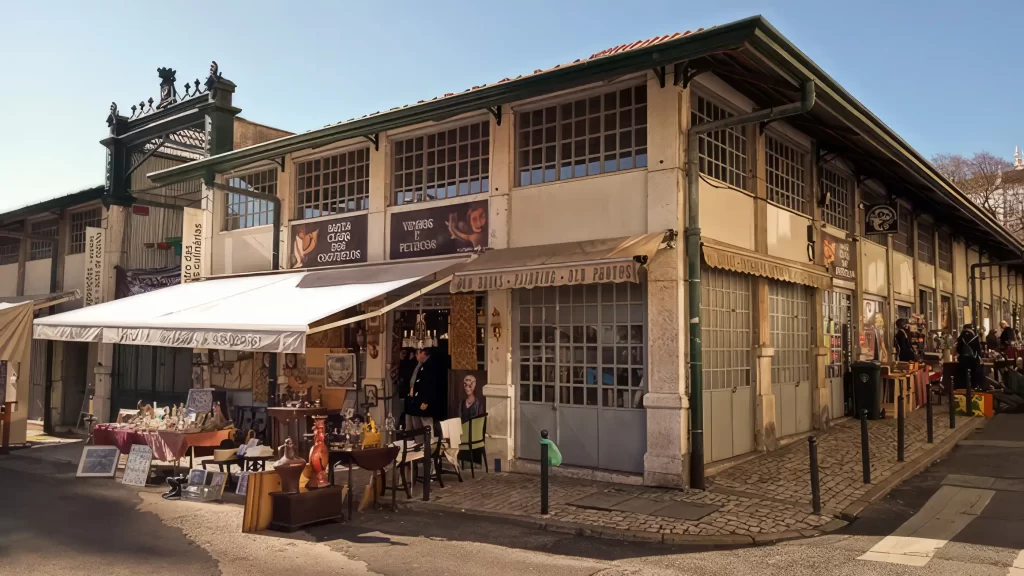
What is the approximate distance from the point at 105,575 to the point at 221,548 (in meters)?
1.08

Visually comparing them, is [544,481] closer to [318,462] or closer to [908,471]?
[318,462]

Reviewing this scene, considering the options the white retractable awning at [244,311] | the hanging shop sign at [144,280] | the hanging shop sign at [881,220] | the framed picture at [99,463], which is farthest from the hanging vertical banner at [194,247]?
the hanging shop sign at [881,220]

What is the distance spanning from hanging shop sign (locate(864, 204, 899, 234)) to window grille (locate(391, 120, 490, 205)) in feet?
30.3

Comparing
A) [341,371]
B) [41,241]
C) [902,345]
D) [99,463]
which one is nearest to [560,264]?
[341,371]

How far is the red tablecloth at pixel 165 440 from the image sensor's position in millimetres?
10406

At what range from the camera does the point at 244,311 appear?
10.8 meters

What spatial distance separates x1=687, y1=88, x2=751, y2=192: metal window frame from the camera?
10.0 m

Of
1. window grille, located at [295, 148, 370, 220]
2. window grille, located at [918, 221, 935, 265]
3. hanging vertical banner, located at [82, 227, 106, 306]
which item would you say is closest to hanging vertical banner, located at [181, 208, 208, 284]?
window grille, located at [295, 148, 370, 220]

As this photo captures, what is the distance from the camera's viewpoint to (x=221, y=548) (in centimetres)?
689

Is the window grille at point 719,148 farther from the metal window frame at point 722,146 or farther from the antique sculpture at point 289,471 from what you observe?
the antique sculpture at point 289,471

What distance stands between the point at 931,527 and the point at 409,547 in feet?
17.2

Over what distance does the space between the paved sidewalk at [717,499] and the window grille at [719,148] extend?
4.19 metres

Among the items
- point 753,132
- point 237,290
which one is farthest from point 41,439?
point 753,132

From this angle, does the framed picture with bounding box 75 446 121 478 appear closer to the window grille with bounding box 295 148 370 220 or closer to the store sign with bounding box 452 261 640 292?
the window grille with bounding box 295 148 370 220
